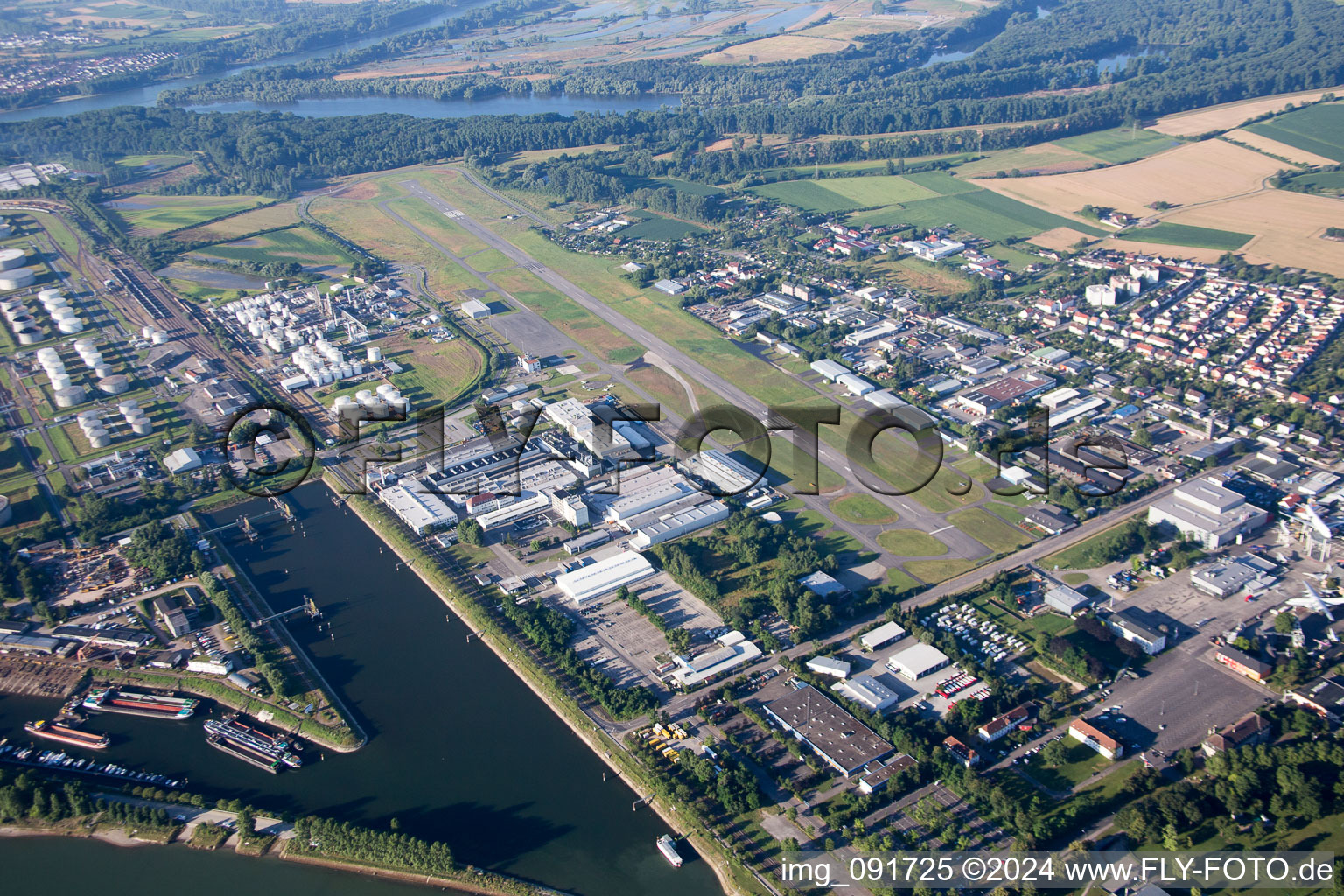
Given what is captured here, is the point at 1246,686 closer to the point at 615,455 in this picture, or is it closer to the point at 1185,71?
the point at 615,455

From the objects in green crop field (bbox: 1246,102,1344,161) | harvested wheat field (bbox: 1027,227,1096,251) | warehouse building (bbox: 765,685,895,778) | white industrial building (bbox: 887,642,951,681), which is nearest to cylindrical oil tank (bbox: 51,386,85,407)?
warehouse building (bbox: 765,685,895,778)

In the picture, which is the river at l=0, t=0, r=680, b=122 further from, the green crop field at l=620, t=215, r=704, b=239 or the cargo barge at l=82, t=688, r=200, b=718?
the cargo barge at l=82, t=688, r=200, b=718

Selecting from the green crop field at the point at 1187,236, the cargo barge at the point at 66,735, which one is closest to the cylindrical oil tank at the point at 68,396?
the cargo barge at the point at 66,735

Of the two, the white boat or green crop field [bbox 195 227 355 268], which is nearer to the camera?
the white boat

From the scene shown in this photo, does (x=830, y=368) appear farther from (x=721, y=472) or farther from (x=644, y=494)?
(x=644, y=494)

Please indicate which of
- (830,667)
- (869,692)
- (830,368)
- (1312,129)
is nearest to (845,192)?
(830,368)

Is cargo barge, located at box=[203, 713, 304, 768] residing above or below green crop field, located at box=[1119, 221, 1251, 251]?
below
